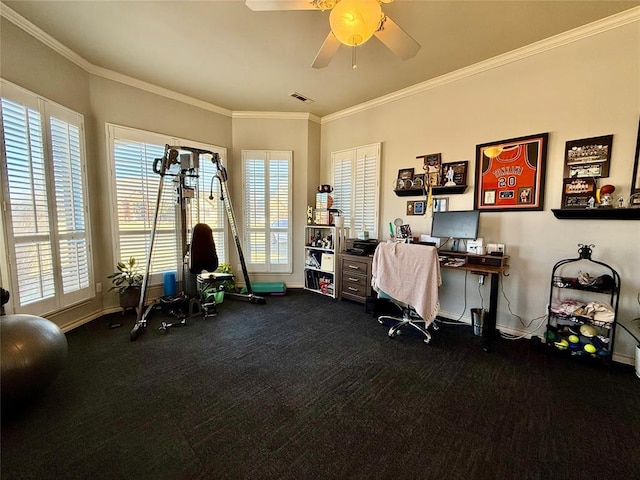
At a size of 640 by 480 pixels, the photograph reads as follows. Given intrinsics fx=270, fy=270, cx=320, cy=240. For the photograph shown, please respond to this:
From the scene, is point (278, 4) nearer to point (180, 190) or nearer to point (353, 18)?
point (353, 18)

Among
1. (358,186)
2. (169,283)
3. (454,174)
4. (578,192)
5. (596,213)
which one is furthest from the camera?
(358,186)

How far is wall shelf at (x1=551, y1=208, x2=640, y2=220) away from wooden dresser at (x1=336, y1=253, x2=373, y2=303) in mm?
2041

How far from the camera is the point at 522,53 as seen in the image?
108 inches

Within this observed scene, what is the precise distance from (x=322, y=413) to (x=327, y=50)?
2619 mm

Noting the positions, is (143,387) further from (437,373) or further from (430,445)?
(437,373)

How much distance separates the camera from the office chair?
2555 millimetres

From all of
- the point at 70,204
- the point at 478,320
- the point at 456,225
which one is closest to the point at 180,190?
the point at 70,204

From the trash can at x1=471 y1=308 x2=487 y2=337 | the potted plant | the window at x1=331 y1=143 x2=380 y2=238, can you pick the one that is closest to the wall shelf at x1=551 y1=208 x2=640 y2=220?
the trash can at x1=471 y1=308 x2=487 y2=337

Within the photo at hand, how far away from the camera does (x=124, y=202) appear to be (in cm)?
348

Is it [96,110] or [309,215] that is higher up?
[96,110]

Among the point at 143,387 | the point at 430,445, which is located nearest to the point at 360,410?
the point at 430,445

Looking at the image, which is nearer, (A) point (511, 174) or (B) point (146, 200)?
(A) point (511, 174)

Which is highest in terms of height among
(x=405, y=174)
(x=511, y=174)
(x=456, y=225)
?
(x=405, y=174)

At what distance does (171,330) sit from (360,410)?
89.2 inches
